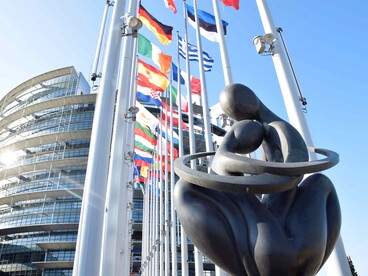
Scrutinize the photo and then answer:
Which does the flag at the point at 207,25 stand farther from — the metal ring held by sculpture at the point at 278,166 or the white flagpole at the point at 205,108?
the metal ring held by sculpture at the point at 278,166

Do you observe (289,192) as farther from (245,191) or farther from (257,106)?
(257,106)

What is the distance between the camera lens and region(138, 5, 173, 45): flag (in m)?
Result: 12.3

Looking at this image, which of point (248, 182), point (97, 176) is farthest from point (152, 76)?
point (248, 182)

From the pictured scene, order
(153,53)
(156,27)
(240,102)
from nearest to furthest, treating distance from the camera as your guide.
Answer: (240,102) → (156,27) → (153,53)

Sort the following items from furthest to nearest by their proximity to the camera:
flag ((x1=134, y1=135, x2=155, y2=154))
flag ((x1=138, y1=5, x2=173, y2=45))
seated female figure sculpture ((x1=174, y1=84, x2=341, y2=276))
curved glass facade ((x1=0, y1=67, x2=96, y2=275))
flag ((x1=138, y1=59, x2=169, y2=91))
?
curved glass facade ((x1=0, y1=67, x2=96, y2=275)) < flag ((x1=134, y1=135, x2=155, y2=154)) < flag ((x1=138, y1=59, x2=169, y2=91)) < flag ((x1=138, y1=5, x2=173, y2=45)) < seated female figure sculpture ((x1=174, y1=84, x2=341, y2=276))

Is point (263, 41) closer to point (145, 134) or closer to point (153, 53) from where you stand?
point (153, 53)

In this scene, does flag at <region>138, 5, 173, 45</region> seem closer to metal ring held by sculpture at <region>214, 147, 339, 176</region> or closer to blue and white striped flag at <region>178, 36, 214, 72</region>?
blue and white striped flag at <region>178, 36, 214, 72</region>

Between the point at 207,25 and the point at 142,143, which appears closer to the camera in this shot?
the point at 207,25

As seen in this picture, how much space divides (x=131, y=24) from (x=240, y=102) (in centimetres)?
473

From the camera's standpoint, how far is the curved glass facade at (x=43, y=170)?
132ft

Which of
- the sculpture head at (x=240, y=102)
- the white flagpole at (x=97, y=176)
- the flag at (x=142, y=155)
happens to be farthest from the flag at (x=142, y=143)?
the sculpture head at (x=240, y=102)

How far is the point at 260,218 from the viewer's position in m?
3.07

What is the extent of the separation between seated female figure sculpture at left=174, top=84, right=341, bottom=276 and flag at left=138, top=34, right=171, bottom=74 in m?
10.2

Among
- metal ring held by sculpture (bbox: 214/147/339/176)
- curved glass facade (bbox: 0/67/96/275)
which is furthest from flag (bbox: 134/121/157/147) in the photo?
curved glass facade (bbox: 0/67/96/275)
